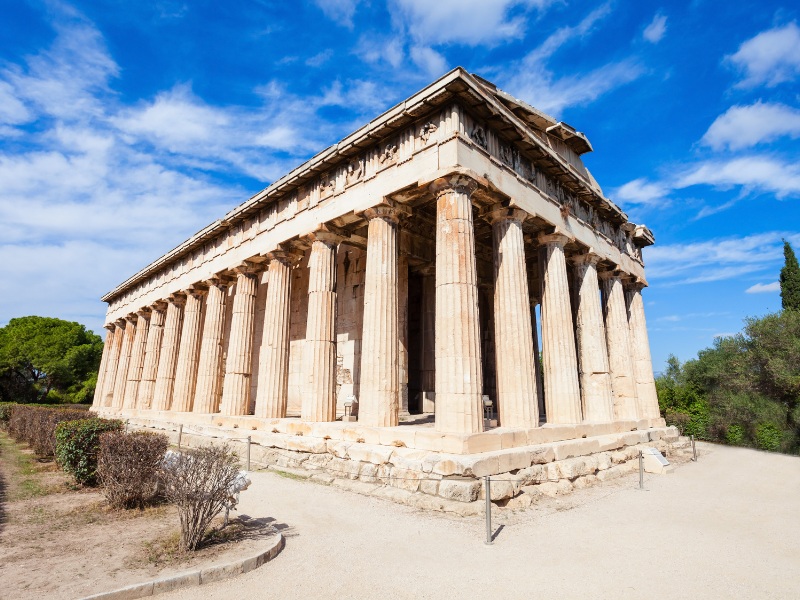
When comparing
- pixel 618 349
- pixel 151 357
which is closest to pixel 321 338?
pixel 618 349

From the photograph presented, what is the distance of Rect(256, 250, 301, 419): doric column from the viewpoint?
14.4 metres

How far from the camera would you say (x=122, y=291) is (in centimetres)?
3016

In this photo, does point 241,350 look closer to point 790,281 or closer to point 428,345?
point 428,345

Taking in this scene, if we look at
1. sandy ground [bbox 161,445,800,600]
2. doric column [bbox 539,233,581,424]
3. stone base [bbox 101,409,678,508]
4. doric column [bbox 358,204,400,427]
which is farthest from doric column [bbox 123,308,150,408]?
doric column [bbox 539,233,581,424]

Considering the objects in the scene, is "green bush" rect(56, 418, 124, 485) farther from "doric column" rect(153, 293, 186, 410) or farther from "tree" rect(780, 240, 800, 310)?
"tree" rect(780, 240, 800, 310)

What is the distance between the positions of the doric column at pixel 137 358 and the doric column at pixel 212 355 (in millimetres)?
9920

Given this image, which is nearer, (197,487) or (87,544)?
(197,487)

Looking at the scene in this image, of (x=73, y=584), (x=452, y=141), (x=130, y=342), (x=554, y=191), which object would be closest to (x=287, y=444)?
(x=73, y=584)

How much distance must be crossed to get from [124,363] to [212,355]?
47.0 feet

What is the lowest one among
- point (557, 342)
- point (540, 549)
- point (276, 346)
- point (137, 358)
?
point (540, 549)

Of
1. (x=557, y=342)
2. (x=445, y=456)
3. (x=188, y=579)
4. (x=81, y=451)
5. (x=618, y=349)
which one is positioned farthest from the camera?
(x=618, y=349)

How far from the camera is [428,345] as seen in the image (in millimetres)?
17672

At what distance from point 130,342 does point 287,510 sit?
26.3 meters

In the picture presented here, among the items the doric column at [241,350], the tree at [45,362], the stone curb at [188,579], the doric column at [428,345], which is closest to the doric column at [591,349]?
the doric column at [428,345]
